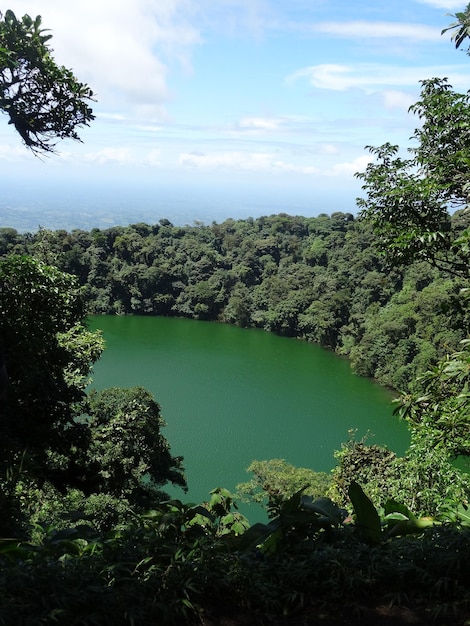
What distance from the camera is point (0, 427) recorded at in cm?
444

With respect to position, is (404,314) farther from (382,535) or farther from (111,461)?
(382,535)

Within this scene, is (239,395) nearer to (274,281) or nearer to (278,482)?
(278,482)

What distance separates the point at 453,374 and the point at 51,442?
452 cm

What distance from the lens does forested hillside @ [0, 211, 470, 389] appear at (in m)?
24.0

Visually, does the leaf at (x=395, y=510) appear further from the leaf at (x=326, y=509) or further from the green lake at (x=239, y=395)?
the green lake at (x=239, y=395)

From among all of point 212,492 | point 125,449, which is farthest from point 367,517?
point 125,449

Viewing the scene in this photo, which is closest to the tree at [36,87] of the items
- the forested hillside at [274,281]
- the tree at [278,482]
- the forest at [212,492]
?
the forest at [212,492]

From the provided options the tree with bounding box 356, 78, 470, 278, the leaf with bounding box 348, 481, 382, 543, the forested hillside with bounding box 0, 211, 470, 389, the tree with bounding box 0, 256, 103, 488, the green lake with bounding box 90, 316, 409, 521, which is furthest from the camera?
the forested hillside with bounding box 0, 211, 470, 389

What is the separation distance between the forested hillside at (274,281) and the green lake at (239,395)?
4.96 feet

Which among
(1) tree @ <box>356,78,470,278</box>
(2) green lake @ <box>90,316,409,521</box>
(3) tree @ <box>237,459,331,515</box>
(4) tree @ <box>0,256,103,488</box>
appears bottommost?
(2) green lake @ <box>90,316,409,521</box>

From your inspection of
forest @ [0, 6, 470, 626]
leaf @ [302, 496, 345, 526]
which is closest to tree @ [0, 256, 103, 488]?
forest @ [0, 6, 470, 626]

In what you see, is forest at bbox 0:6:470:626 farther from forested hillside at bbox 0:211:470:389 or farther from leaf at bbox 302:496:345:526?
forested hillside at bbox 0:211:470:389

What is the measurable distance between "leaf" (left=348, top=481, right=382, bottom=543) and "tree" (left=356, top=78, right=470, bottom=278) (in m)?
2.01

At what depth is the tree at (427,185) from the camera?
137 inches
